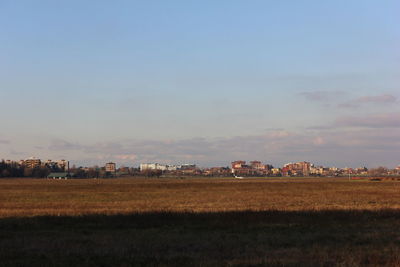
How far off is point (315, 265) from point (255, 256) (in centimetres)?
209

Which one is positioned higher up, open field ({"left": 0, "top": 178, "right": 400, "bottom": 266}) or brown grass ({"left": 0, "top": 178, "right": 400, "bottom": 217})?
open field ({"left": 0, "top": 178, "right": 400, "bottom": 266})

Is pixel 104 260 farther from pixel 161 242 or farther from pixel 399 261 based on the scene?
pixel 399 261

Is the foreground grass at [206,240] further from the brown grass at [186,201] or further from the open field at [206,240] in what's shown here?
the brown grass at [186,201]

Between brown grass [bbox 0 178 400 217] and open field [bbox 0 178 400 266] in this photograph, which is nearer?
open field [bbox 0 178 400 266]

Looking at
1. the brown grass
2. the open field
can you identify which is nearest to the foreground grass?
the open field

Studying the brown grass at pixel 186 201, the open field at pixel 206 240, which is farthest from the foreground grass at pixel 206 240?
the brown grass at pixel 186 201

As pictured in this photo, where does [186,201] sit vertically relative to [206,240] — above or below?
below

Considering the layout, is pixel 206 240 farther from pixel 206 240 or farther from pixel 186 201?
pixel 186 201

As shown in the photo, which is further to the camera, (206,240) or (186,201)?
(186,201)

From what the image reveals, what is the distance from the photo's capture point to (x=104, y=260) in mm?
13367

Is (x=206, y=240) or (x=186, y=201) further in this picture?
(x=186, y=201)

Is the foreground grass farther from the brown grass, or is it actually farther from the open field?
the brown grass

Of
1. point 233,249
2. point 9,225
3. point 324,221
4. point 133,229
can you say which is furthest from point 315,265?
point 9,225

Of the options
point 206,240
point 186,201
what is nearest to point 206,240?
point 206,240
